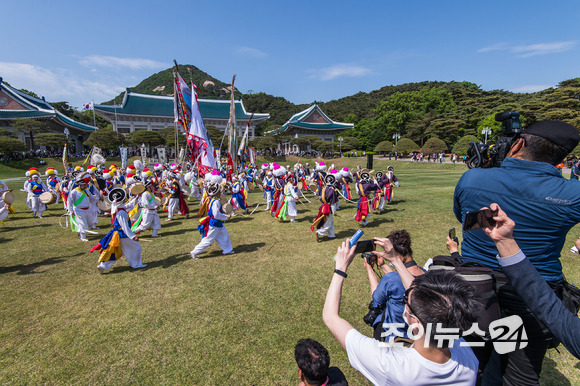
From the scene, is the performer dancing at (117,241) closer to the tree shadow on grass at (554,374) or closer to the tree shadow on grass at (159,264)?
the tree shadow on grass at (159,264)

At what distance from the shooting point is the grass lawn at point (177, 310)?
308 centimetres

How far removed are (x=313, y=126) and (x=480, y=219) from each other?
167ft

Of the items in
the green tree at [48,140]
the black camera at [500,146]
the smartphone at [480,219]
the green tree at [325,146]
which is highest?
the green tree at [48,140]

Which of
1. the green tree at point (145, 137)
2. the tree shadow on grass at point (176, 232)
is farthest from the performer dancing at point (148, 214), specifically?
the green tree at point (145, 137)

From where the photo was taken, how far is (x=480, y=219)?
1.35 metres

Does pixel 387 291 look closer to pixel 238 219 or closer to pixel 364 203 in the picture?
pixel 364 203

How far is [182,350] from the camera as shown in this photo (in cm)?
337

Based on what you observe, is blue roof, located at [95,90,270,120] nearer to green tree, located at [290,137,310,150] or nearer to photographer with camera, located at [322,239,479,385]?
green tree, located at [290,137,310,150]

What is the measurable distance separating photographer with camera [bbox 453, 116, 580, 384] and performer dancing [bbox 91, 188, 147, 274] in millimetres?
5866

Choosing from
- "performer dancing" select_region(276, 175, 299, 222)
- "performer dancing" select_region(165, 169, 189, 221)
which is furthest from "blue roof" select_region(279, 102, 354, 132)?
"performer dancing" select_region(276, 175, 299, 222)

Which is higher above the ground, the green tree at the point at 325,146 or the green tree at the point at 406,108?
the green tree at the point at 406,108

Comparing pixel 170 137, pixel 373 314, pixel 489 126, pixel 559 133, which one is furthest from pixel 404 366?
pixel 489 126

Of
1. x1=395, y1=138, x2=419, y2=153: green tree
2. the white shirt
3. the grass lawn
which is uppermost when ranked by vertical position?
x1=395, y1=138, x2=419, y2=153: green tree

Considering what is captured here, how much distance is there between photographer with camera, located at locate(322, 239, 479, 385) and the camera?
1196mm
